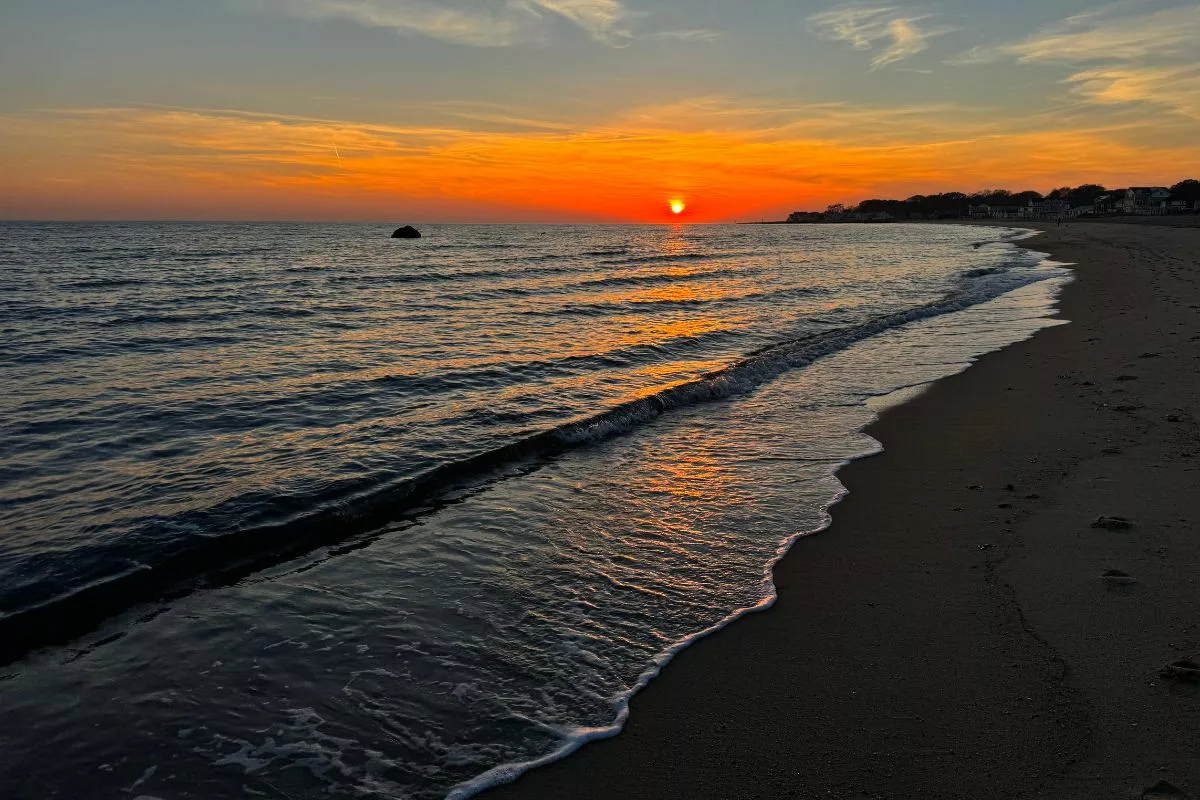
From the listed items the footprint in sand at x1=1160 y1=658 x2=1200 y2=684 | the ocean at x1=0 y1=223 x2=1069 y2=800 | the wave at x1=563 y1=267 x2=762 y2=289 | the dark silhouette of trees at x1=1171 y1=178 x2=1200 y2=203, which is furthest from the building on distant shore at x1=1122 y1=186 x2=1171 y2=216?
the footprint in sand at x1=1160 y1=658 x2=1200 y2=684

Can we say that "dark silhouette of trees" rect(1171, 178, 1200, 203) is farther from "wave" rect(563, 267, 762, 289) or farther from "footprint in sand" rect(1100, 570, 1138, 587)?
"footprint in sand" rect(1100, 570, 1138, 587)

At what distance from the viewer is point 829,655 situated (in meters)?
4.97

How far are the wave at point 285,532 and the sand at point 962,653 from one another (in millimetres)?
4054

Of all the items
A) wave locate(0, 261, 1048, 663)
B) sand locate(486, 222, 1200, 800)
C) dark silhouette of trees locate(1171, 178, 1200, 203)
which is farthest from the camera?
dark silhouette of trees locate(1171, 178, 1200, 203)

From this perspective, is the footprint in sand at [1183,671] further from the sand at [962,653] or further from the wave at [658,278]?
the wave at [658,278]

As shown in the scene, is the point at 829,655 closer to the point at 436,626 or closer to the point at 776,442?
the point at 436,626

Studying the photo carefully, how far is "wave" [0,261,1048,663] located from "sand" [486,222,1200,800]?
4054mm

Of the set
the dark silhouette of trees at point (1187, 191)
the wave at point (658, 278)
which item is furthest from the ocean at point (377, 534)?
the dark silhouette of trees at point (1187, 191)

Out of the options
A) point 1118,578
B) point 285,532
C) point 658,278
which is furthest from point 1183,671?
point 658,278

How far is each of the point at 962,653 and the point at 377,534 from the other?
543cm

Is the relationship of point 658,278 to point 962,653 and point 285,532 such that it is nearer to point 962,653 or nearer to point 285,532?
point 285,532

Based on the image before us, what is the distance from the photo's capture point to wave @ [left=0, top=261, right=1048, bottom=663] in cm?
578

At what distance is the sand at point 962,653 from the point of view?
3.75 meters

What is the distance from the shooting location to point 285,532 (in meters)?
7.45
